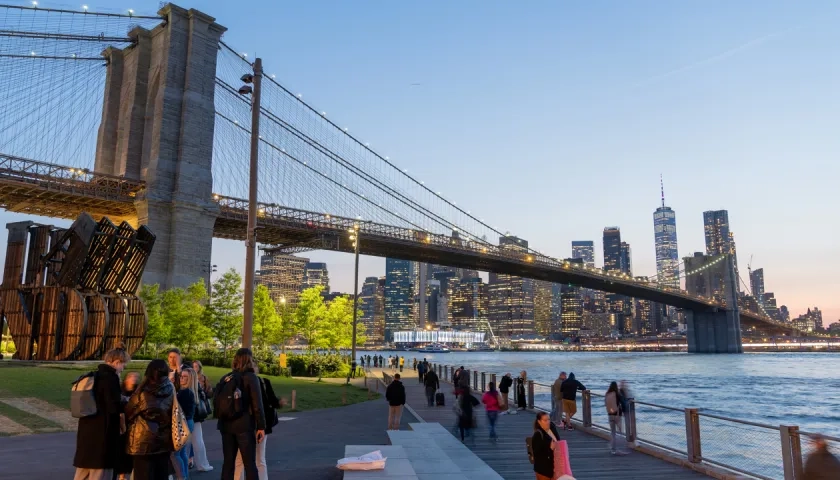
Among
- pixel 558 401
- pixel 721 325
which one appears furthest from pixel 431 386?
pixel 721 325

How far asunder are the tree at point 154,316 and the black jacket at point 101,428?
3603 centimetres

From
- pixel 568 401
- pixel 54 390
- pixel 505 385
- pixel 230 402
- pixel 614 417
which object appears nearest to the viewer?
pixel 230 402

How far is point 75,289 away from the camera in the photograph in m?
28.3

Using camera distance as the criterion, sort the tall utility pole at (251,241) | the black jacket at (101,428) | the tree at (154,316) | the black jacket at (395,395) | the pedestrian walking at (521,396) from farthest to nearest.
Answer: the tree at (154,316) → the pedestrian walking at (521,396) → the black jacket at (395,395) → the tall utility pole at (251,241) → the black jacket at (101,428)

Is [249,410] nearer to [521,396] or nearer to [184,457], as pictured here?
[184,457]

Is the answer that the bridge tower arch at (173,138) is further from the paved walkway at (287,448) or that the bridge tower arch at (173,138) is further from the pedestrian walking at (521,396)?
the pedestrian walking at (521,396)

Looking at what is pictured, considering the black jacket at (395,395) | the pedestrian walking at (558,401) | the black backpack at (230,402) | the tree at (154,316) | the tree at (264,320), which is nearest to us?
the black backpack at (230,402)

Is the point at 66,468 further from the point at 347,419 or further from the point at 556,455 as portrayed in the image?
the point at 347,419

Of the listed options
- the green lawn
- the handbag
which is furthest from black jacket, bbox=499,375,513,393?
the handbag

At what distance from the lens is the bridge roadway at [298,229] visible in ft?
153

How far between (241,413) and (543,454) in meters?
3.92

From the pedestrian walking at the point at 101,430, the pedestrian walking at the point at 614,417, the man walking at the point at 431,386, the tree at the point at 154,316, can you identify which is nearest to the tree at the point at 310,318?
the tree at the point at 154,316

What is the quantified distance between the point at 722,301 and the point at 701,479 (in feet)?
465

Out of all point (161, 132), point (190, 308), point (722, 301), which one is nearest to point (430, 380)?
point (190, 308)
